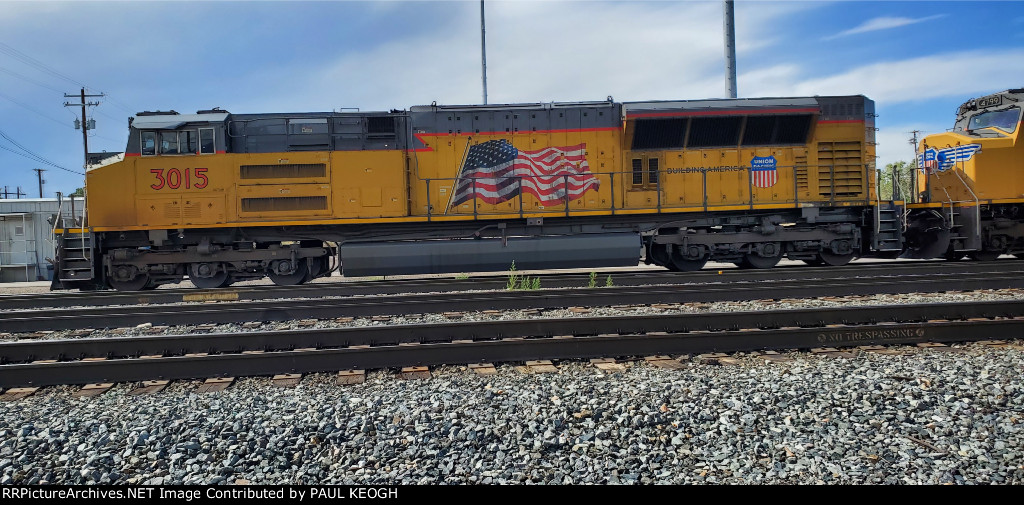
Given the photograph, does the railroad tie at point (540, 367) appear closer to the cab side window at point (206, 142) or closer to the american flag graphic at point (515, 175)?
the american flag graphic at point (515, 175)

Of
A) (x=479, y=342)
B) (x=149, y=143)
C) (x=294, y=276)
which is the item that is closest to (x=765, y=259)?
(x=479, y=342)

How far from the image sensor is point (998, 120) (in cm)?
1280

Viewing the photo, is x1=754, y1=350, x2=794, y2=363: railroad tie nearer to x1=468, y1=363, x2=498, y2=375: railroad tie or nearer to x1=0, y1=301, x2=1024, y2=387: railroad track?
x1=0, y1=301, x2=1024, y2=387: railroad track

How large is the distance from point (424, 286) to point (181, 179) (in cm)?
512

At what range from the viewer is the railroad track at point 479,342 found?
16.0 feet

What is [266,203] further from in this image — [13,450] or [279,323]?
[13,450]

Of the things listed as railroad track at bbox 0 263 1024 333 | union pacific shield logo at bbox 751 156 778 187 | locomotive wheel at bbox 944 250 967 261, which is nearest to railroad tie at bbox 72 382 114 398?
railroad track at bbox 0 263 1024 333

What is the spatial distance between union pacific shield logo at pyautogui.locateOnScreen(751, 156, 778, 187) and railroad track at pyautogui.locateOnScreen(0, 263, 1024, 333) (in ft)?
10.6

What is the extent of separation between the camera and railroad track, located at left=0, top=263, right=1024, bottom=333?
292 inches

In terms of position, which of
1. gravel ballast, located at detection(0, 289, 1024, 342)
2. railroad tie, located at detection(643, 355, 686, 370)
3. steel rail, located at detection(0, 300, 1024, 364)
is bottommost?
railroad tie, located at detection(643, 355, 686, 370)

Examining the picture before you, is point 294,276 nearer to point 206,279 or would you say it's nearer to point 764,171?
point 206,279

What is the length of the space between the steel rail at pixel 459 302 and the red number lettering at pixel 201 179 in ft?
11.2

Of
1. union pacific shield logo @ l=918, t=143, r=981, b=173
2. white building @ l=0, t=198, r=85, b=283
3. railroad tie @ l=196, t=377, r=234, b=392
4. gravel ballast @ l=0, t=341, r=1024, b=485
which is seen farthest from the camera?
white building @ l=0, t=198, r=85, b=283

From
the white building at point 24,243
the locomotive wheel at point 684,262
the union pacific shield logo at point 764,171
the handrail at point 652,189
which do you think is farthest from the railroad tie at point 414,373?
the white building at point 24,243
